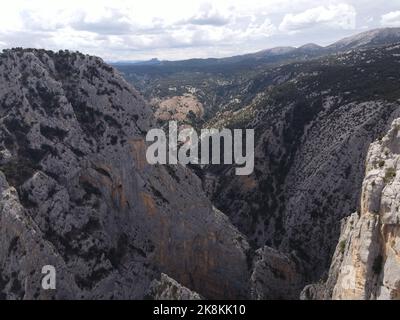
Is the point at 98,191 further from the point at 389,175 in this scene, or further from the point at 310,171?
the point at 310,171

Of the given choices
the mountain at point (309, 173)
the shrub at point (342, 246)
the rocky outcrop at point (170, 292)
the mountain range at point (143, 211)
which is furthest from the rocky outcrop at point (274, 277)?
the shrub at point (342, 246)

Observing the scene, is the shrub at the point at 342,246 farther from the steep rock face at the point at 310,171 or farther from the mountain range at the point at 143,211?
the steep rock face at the point at 310,171

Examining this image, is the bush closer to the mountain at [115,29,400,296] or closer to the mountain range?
the mountain range

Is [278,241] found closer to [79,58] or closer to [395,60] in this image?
[79,58]

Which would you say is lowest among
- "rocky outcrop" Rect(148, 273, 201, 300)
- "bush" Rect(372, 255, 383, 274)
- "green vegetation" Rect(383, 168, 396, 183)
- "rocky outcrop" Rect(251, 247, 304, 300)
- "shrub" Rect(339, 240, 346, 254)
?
"rocky outcrop" Rect(251, 247, 304, 300)

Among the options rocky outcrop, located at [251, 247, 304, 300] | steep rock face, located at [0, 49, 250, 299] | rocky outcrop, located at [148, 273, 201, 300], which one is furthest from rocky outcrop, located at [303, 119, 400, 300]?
steep rock face, located at [0, 49, 250, 299]

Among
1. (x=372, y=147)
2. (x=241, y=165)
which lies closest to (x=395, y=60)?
(x=241, y=165)
